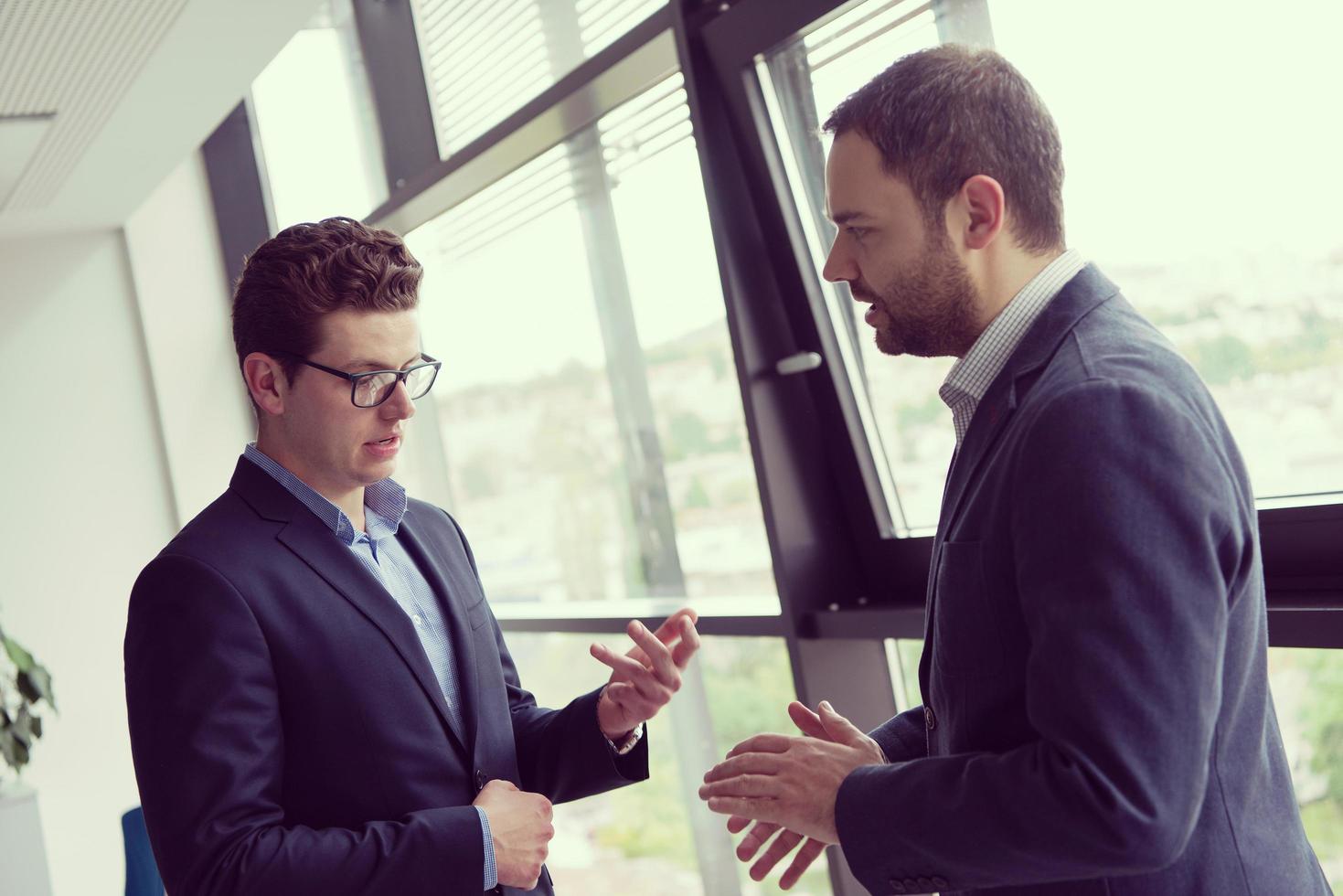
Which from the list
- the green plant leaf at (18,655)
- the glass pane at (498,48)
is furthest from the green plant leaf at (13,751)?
the glass pane at (498,48)

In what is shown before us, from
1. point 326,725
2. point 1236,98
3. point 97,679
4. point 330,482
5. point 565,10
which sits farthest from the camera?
point 97,679

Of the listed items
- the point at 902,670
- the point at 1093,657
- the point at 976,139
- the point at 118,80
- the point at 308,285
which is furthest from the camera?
the point at 118,80

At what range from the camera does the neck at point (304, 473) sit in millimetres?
1865

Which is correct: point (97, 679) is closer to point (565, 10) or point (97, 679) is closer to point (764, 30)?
point (565, 10)

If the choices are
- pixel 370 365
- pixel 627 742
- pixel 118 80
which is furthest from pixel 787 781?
pixel 118 80

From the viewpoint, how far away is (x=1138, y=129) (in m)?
2.16

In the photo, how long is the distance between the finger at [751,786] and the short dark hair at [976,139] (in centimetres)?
72

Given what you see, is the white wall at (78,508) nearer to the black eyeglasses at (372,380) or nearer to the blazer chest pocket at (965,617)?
the black eyeglasses at (372,380)

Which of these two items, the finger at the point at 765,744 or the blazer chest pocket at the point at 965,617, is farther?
the finger at the point at 765,744

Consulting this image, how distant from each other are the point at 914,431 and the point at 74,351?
4.44 meters

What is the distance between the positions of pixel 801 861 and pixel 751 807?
1.04ft

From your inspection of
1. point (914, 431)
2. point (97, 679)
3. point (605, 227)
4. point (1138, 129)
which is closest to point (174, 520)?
point (97, 679)

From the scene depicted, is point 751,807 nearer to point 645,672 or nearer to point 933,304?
point 645,672

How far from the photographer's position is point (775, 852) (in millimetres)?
1688
